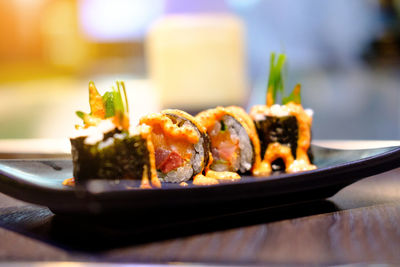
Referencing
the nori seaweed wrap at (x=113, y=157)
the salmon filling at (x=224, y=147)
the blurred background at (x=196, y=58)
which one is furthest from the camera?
the blurred background at (x=196, y=58)

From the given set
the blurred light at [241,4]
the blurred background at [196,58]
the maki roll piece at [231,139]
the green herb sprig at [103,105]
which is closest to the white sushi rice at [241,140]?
the maki roll piece at [231,139]

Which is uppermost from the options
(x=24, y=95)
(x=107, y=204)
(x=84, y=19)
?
(x=84, y=19)

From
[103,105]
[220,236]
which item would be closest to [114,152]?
[103,105]

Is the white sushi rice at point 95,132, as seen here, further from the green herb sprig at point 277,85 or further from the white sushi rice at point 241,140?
the green herb sprig at point 277,85

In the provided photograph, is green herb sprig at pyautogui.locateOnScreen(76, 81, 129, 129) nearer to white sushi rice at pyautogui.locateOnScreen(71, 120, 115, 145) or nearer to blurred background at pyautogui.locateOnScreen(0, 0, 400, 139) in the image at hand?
white sushi rice at pyautogui.locateOnScreen(71, 120, 115, 145)

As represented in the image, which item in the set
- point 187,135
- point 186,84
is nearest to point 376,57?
point 186,84

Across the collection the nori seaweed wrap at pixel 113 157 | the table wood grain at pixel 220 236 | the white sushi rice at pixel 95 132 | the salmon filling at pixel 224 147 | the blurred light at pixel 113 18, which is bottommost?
the table wood grain at pixel 220 236

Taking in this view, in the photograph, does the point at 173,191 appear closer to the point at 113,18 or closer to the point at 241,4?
the point at 241,4

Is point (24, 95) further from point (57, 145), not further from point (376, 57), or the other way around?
point (57, 145)
